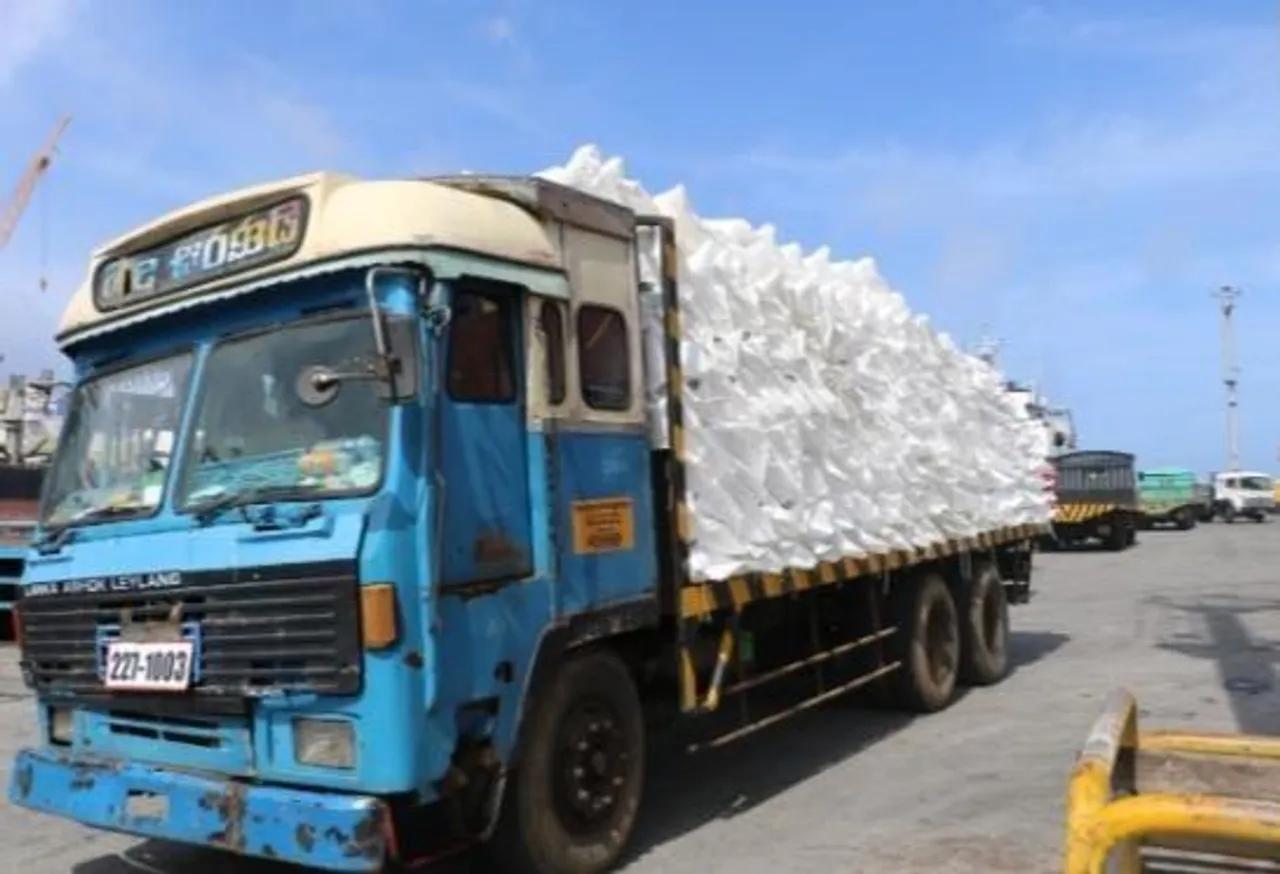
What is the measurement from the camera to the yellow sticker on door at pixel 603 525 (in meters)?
5.75

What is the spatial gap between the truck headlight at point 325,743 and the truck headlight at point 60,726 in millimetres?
1448

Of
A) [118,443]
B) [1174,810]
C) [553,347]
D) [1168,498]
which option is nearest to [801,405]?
[553,347]

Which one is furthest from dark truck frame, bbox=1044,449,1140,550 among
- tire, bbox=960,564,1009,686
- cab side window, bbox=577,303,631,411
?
cab side window, bbox=577,303,631,411

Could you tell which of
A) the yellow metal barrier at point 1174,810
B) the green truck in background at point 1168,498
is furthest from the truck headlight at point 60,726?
the green truck in background at point 1168,498

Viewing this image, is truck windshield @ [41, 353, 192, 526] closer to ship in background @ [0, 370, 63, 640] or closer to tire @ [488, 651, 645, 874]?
tire @ [488, 651, 645, 874]

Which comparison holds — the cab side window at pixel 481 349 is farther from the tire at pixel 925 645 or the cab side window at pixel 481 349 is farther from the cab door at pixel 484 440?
the tire at pixel 925 645

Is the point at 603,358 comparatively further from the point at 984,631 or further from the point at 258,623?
the point at 984,631

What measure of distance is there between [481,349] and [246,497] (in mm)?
1084

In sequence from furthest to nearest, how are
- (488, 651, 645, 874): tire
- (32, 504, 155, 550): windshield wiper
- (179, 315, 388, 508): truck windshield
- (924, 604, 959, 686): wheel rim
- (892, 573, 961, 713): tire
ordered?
1. (924, 604, 959, 686): wheel rim
2. (892, 573, 961, 713): tire
3. (32, 504, 155, 550): windshield wiper
4. (488, 651, 645, 874): tire
5. (179, 315, 388, 508): truck windshield

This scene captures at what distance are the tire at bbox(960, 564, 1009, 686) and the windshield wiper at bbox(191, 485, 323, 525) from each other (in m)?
7.16

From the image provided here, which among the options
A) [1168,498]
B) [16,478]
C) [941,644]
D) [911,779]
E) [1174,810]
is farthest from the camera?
[1168,498]

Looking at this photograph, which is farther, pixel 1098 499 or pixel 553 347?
pixel 1098 499

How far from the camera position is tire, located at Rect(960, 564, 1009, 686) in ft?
35.8

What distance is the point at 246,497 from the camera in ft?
16.7
